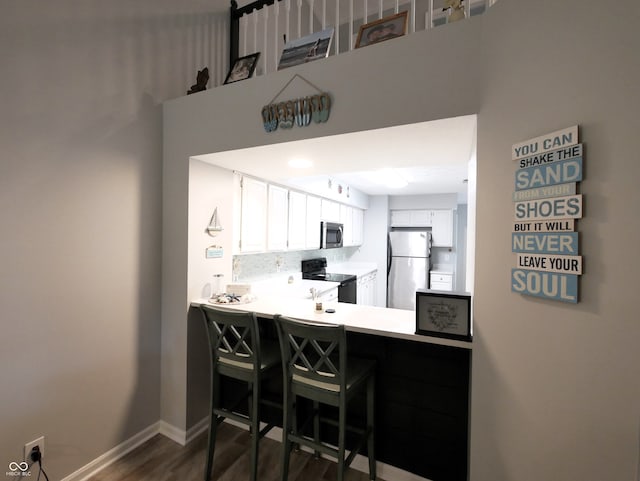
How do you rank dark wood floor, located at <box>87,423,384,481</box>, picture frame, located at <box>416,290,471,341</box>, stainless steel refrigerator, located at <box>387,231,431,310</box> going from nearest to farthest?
picture frame, located at <box>416,290,471,341</box>
dark wood floor, located at <box>87,423,384,481</box>
stainless steel refrigerator, located at <box>387,231,431,310</box>

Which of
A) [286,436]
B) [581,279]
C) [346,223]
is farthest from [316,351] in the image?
[346,223]

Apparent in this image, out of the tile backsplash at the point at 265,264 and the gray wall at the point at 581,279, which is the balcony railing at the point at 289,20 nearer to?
the gray wall at the point at 581,279

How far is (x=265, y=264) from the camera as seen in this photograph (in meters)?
3.61

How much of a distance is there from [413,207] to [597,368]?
538 centimetres

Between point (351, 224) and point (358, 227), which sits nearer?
point (351, 224)

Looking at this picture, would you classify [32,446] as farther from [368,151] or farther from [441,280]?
[441,280]

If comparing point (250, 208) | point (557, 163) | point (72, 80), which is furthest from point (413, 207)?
point (72, 80)

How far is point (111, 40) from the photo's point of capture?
1.89 m

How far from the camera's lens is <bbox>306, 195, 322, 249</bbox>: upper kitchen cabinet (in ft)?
13.3

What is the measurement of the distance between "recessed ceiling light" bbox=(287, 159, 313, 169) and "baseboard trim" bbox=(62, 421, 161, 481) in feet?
7.58

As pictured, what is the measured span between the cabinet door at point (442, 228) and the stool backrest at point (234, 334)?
506cm

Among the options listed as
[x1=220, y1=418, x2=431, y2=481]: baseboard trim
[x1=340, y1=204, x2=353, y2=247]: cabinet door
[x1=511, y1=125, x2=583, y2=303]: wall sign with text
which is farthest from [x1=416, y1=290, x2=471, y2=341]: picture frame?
[x1=340, y1=204, x2=353, y2=247]: cabinet door

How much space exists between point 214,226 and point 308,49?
145 cm

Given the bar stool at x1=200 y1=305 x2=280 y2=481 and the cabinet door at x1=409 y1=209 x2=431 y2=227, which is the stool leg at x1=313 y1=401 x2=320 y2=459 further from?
the cabinet door at x1=409 y1=209 x2=431 y2=227
